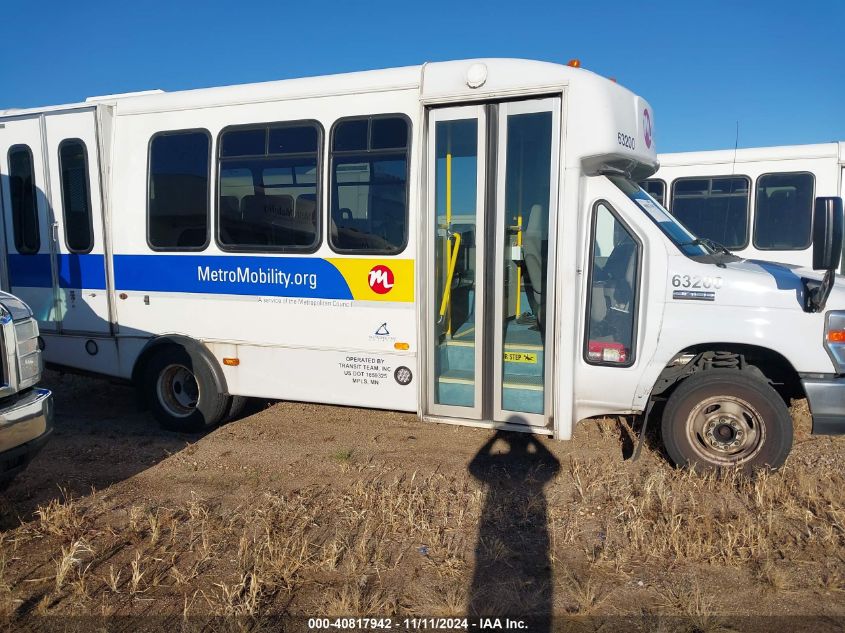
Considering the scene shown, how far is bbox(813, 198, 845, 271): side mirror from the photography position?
13.3ft

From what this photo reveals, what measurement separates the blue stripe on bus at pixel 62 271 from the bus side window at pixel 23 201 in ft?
0.40

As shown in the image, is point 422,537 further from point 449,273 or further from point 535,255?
point 535,255

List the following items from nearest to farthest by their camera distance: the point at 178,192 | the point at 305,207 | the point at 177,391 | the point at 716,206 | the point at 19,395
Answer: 1. the point at 19,395
2. the point at 305,207
3. the point at 178,192
4. the point at 177,391
5. the point at 716,206

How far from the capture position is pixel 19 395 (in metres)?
4.24

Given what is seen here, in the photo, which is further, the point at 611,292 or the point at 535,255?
the point at 535,255

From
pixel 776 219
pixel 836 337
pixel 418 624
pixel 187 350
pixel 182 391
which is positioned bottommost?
pixel 418 624

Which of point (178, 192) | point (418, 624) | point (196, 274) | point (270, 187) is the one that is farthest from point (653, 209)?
point (178, 192)

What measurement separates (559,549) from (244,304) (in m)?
3.46

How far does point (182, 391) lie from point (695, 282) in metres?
4.75

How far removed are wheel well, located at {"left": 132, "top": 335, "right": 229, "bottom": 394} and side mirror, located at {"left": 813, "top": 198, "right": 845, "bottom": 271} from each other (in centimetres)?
483

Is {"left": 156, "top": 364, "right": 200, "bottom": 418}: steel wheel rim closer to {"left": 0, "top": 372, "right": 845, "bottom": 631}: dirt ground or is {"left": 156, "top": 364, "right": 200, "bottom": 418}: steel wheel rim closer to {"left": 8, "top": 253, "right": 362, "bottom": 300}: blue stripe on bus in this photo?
{"left": 0, "top": 372, "right": 845, "bottom": 631}: dirt ground

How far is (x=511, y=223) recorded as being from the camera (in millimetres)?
5324

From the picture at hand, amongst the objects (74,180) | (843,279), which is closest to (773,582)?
(843,279)

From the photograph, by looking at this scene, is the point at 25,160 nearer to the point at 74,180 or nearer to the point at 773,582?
the point at 74,180
